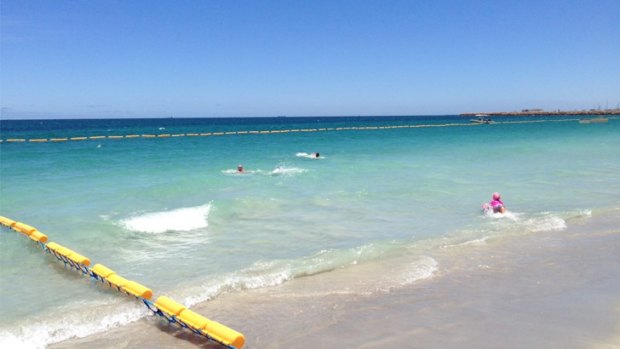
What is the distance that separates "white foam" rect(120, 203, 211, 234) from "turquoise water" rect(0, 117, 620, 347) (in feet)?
0.21

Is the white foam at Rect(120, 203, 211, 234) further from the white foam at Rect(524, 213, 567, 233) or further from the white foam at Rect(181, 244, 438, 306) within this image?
the white foam at Rect(524, 213, 567, 233)

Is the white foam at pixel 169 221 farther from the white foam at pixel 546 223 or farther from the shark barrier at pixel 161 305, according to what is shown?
the white foam at pixel 546 223

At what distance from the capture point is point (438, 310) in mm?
8047

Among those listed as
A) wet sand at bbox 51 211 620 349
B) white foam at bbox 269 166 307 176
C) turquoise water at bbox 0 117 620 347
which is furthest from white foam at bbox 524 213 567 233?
white foam at bbox 269 166 307 176

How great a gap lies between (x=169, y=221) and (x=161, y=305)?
7.56m

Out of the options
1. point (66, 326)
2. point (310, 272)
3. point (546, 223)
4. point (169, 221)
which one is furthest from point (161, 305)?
point (546, 223)

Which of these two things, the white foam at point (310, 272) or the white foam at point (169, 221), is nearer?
the white foam at point (310, 272)

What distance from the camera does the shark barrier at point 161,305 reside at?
Answer: 683 centimetres

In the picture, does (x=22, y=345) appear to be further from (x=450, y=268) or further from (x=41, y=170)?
(x=41, y=170)

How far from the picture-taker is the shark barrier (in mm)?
6832

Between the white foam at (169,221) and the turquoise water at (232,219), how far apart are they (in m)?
0.06

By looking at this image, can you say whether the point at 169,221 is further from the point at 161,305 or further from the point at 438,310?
the point at 438,310

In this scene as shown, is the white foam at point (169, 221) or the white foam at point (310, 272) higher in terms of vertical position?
the white foam at point (169, 221)

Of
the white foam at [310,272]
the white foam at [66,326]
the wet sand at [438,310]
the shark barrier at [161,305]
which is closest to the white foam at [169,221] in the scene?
the shark barrier at [161,305]
